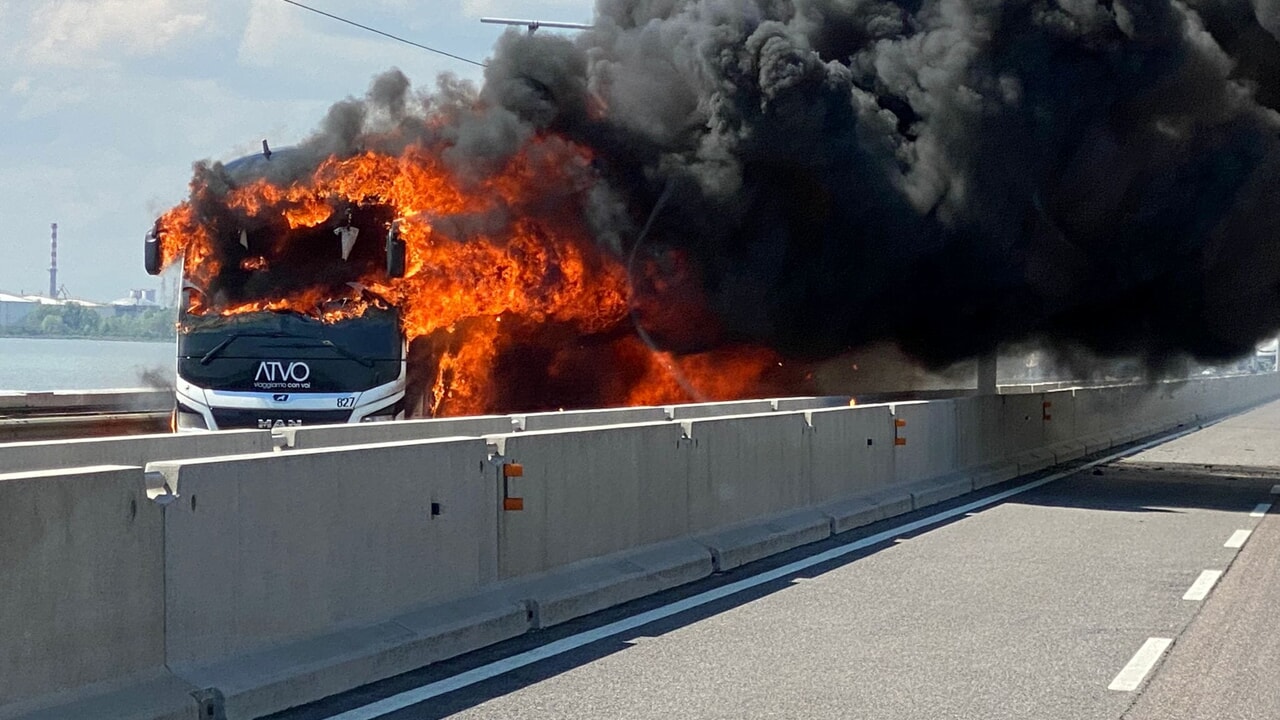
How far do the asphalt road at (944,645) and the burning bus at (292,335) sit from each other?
577 cm

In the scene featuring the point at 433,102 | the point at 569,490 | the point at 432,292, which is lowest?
the point at 569,490

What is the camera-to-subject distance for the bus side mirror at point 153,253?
17.4 metres

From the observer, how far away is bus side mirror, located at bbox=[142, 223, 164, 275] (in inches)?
683

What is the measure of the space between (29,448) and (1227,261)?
20729 millimetres

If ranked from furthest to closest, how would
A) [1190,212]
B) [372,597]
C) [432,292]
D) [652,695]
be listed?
[1190,212] → [432,292] → [372,597] → [652,695]

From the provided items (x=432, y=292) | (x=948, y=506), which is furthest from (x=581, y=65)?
(x=948, y=506)

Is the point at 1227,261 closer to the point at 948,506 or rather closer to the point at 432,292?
the point at 948,506

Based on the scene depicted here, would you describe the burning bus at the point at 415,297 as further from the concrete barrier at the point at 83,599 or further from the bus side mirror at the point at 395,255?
the concrete barrier at the point at 83,599

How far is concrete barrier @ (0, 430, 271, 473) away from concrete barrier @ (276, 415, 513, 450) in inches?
9.6

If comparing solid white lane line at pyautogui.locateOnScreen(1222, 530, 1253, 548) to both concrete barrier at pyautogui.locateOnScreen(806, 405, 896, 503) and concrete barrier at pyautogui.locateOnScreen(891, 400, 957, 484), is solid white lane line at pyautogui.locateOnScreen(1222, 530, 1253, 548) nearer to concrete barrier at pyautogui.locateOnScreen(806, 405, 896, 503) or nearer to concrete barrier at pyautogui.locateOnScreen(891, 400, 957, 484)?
concrete barrier at pyautogui.locateOnScreen(806, 405, 896, 503)

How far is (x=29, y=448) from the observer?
8.84 meters

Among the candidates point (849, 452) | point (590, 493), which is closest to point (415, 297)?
point (849, 452)

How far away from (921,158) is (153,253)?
1390 cm

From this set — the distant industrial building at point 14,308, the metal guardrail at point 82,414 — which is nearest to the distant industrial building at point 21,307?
the distant industrial building at point 14,308
